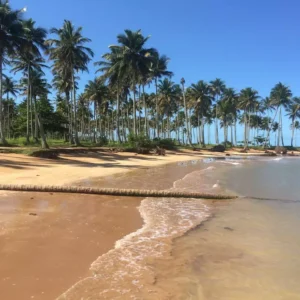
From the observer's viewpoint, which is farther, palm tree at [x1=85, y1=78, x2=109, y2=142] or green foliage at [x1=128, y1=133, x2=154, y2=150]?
palm tree at [x1=85, y1=78, x2=109, y2=142]

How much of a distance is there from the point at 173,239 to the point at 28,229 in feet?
10.1

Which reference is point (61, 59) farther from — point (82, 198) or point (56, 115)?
point (82, 198)

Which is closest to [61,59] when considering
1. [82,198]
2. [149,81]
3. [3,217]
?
[149,81]

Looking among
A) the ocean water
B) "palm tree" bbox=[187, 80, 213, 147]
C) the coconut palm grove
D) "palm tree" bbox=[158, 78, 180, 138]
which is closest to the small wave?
the ocean water

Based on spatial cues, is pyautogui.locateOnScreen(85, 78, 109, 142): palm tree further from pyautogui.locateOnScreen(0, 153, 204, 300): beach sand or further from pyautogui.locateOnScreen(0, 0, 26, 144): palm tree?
pyautogui.locateOnScreen(0, 153, 204, 300): beach sand

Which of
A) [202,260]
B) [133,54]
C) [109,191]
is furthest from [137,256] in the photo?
[133,54]

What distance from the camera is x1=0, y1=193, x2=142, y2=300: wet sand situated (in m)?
4.54

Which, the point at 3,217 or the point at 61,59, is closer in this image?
the point at 3,217

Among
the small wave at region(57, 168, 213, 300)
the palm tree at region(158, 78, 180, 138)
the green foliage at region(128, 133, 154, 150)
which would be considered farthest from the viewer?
the palm tree at region(158, 78, 180, 138)

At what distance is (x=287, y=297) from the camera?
4.46 metres

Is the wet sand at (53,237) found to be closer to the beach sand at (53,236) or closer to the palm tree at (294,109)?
the beach sand at (53,236)

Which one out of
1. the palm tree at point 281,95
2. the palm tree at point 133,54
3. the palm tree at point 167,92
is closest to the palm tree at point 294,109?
the palm tree at point 281,95

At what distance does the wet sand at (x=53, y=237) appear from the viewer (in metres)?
4.54

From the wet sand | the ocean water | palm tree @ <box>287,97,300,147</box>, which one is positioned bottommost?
the ocean water
